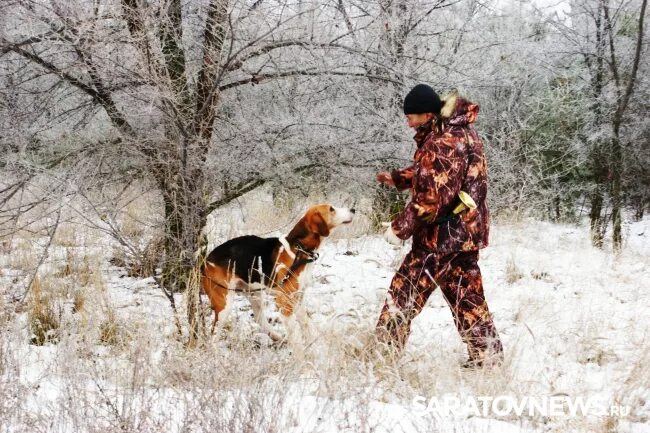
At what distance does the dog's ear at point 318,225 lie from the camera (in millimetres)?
4273

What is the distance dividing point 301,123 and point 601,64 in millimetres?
→ 8555

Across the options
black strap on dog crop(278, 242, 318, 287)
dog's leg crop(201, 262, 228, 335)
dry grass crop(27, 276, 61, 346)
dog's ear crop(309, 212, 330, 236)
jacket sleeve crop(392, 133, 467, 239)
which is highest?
jacket sleeve crop(392, 133, 467, 239)

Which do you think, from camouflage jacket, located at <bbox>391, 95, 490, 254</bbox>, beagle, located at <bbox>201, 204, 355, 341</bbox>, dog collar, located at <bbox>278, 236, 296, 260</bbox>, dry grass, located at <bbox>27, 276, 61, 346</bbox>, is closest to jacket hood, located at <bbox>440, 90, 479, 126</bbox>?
camouflage jacket, located at <bbox>391, 95, 490, 254</bbox>

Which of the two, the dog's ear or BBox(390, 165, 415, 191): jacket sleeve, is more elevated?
BBox(390, 165, 415, 191): jacket sleeve

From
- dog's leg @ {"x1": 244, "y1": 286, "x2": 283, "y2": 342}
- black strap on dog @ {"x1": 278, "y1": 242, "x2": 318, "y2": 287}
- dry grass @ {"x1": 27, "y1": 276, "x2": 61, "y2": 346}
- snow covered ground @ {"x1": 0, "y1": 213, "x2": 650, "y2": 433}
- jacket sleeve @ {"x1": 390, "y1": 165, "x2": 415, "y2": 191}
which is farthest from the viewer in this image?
dry grass @ {"x1": 27, "y1": 276, "x2": 61, "y2": 346}

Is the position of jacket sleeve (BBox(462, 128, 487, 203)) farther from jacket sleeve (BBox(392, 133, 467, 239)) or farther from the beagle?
the beagle

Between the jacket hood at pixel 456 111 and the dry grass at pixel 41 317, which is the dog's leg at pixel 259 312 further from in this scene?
the jacket hood at pixel 456 111

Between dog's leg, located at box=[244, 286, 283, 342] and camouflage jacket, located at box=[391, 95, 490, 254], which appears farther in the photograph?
dog's leg, located at box=[244, 286, 283, 342]

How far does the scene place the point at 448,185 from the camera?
3.35m

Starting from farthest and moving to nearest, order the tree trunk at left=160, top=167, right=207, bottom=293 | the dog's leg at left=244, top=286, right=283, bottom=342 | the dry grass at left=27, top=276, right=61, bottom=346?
the dry grass at left=27, top=276, right=61, bottom=346
the dog's leg at left=244, top=286, right=283, bottom=342
the tree trunk at left=160, top=167, right=207, bottom=293

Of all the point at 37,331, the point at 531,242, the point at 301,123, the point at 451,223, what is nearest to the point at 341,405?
the point at 451,223

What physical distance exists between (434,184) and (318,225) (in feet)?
3.83

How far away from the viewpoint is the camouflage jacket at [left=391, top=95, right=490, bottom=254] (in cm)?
334

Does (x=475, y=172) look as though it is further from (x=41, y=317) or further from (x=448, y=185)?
(x=41, y=317)
